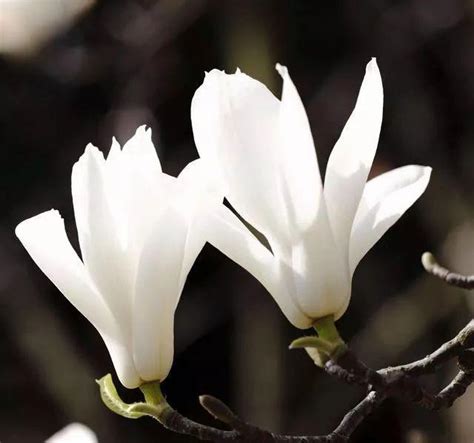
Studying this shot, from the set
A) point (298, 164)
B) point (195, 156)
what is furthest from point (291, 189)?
point (195, 156)

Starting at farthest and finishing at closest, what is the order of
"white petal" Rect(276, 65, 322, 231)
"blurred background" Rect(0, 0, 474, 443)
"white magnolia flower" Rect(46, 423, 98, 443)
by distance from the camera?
"blurred background" Rect(0, 0, 474, 443), "white magnolia flower" Rect(46, 423, 98, 443), "white petal" Rect(276, 65, 322, 231)

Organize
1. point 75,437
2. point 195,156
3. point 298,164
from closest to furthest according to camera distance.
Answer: point 298,164, point 75,437, point 195,156

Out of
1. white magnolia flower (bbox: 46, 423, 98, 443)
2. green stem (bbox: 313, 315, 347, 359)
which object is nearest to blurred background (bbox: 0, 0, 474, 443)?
white magnolia flower (bbox: 46, 423, 98, 443)

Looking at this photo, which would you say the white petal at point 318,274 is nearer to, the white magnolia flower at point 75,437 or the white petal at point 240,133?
the white petal at point 240,133

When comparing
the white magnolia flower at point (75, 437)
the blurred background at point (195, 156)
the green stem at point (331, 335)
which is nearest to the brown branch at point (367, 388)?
the green stem at point (331, 335)

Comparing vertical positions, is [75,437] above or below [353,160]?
below

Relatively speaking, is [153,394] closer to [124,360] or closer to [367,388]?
[124,360]

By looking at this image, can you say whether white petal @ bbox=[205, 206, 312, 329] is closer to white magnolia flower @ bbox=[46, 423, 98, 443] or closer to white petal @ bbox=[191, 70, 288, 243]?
white petal @ bbox=[191, 70, 288, 243]
